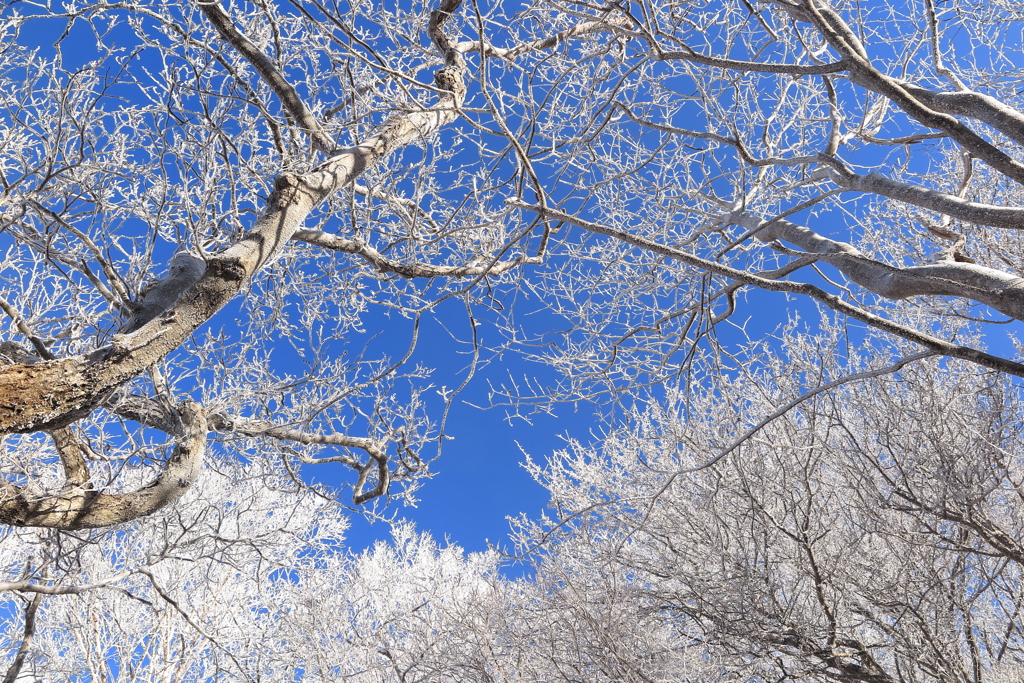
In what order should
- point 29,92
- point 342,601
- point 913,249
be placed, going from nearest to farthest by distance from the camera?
point 29,92
point 913,249
point 342,601

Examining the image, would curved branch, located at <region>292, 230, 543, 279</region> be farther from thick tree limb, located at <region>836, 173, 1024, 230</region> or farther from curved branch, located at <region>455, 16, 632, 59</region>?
thick tree limb, located at <region>836, 173, 1024, 230</region>

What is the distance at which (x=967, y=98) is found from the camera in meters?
2.17

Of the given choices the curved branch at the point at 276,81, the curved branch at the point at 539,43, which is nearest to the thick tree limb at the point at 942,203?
the curved branch at the point at 539,43

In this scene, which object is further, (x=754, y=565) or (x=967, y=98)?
(x=754, y=565)

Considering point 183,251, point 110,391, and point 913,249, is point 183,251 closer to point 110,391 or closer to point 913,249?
point 110,391

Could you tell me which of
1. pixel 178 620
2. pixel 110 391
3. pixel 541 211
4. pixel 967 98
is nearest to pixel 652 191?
pixel 967 98

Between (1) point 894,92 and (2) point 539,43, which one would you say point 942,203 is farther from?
(2) point 539,43

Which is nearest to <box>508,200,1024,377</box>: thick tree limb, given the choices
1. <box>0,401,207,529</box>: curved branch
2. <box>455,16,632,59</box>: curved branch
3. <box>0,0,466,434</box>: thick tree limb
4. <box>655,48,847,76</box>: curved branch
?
<box>655,48,847,76</box>: curved branch

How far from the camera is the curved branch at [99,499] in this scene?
265cm

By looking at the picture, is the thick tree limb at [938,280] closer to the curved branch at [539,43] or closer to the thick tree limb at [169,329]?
the curved branch at [539,43]

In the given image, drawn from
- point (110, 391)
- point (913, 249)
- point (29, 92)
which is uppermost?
point (913, 249)

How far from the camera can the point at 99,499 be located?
2.83 metres

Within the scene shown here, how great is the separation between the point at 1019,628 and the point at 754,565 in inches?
86.7

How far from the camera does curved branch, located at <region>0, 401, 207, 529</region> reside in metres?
2.65
